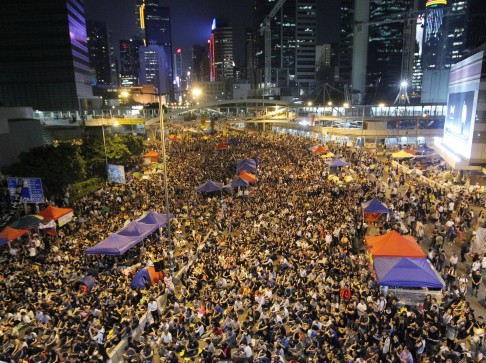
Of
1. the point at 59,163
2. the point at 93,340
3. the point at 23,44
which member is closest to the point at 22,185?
the point at 59,163

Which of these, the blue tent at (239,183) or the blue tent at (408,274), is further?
the blue tent at (239,183)

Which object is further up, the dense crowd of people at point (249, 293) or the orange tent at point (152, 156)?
the orange tent at point (152, 156)

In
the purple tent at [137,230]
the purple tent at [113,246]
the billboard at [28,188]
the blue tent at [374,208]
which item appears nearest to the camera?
the purple tent at [113,246]

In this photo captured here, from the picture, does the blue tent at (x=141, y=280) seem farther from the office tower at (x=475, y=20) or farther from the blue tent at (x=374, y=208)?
the office tower at (x=475, y=20)

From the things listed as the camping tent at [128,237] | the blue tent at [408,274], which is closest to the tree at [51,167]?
the camping tent at [128,237]

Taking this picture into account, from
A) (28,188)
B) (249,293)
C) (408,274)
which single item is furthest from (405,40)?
(249,293)

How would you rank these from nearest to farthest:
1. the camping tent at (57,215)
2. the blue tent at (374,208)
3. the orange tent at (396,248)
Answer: the orange tent at (396,248), the blue tent at (374,208), the camping tent at (57,215)

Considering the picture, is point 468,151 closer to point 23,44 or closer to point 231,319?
point 231,319
